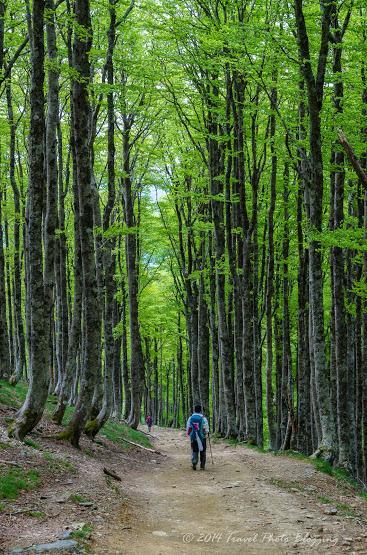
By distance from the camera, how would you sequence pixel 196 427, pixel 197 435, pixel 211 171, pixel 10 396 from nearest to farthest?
pixel 197 435 < pixel 196 427 < pixel 10 396 < pixel 211 171

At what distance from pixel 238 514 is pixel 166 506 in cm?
143

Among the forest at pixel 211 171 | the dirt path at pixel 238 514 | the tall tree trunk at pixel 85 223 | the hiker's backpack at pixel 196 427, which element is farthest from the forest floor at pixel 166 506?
the forest at pixel 211 171

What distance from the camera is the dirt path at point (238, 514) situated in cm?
650

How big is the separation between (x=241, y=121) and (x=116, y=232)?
9.02m

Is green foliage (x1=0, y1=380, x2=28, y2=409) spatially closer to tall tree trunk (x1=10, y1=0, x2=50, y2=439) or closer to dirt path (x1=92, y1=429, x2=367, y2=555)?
tall tree trunk (x1=10, y1=0, x2=50, y2=439)

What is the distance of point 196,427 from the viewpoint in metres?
14.1

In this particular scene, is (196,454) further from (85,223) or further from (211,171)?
(211,171)

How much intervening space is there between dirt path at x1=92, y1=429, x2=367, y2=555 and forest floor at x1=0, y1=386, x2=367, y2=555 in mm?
15

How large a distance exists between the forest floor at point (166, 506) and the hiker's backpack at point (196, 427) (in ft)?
3.01

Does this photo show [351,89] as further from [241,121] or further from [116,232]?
[116,232]

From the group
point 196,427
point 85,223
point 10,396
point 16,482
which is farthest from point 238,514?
point 10,396

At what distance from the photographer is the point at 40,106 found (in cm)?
1040

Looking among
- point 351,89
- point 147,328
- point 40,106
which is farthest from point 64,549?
point 147,328

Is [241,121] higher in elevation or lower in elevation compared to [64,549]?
higher
